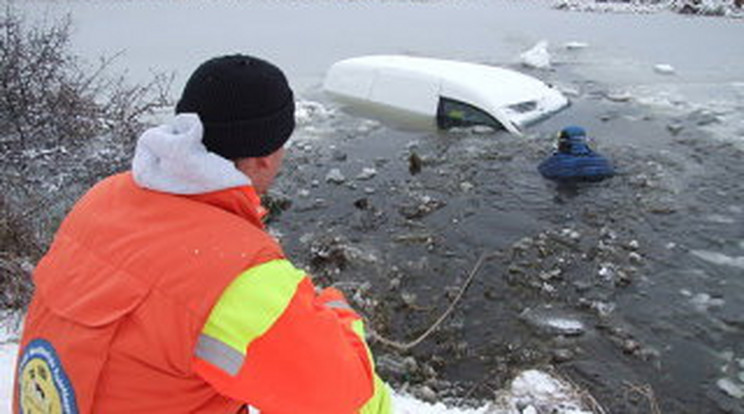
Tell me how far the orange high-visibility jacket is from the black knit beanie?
0.14 meters

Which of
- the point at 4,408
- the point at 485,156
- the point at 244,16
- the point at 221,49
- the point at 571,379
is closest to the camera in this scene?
the point at 4,408

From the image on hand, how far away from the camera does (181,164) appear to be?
51.4 inches

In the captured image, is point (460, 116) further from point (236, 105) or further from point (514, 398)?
point (236, 105)

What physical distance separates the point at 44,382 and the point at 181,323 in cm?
40

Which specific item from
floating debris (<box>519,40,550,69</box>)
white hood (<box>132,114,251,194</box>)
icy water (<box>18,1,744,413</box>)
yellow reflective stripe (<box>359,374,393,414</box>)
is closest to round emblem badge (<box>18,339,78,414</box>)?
white hood (<box>132,114,251,194</box>)

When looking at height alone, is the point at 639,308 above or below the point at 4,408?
below

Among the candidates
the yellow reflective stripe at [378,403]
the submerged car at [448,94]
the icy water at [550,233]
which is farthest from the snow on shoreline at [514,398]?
the submerged car at [448,94]

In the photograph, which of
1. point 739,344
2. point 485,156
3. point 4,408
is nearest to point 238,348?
point 4,408

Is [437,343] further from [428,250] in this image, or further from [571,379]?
[428,250]

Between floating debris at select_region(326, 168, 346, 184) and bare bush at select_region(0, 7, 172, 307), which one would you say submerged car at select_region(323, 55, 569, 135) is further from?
bare bush at select_region(0, 7, 172, 307)

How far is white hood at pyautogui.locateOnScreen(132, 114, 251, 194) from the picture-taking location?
51.6 inches

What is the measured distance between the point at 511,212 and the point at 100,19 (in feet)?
50.9

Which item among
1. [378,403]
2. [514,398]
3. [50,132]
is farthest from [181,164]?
[50,132]

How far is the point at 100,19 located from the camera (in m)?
18.5
